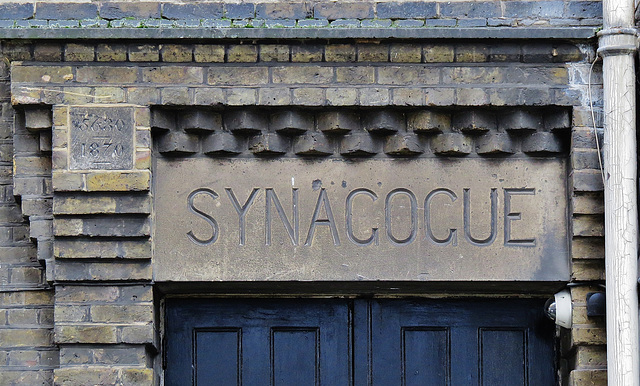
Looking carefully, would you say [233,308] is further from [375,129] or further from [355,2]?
[355,2]

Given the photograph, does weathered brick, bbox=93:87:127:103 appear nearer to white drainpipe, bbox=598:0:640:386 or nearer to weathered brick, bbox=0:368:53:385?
weathered brick, bbox=0:368:53:385

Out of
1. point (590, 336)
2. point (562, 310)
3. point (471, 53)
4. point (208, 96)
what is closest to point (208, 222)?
point (208, 96)

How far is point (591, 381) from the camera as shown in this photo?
4301 mm

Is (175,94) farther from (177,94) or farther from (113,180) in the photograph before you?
(113,180)

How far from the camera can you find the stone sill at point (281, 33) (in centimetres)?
425

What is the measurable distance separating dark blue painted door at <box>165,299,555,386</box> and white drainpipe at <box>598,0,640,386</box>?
1.85 ft

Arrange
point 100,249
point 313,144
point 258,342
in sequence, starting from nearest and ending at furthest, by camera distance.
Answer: point 100,249 < point 313,144 < point 258,342

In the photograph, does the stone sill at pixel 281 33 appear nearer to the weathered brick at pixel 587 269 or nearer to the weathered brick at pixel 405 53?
the weathered brick at pixel 405 53

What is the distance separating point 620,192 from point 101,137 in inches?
94.1

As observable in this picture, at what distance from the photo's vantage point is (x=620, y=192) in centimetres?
420

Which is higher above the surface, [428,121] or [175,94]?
[175,94]

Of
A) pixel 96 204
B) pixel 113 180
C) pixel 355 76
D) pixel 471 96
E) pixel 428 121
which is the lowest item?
pixel 96 204

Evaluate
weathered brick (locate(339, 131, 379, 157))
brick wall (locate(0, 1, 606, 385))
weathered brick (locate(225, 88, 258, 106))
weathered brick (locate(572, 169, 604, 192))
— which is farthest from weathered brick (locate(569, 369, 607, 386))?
weathered brick (locate(225, 88, 258, 106))

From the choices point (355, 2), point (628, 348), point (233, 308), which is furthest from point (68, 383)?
point (628, 348)
